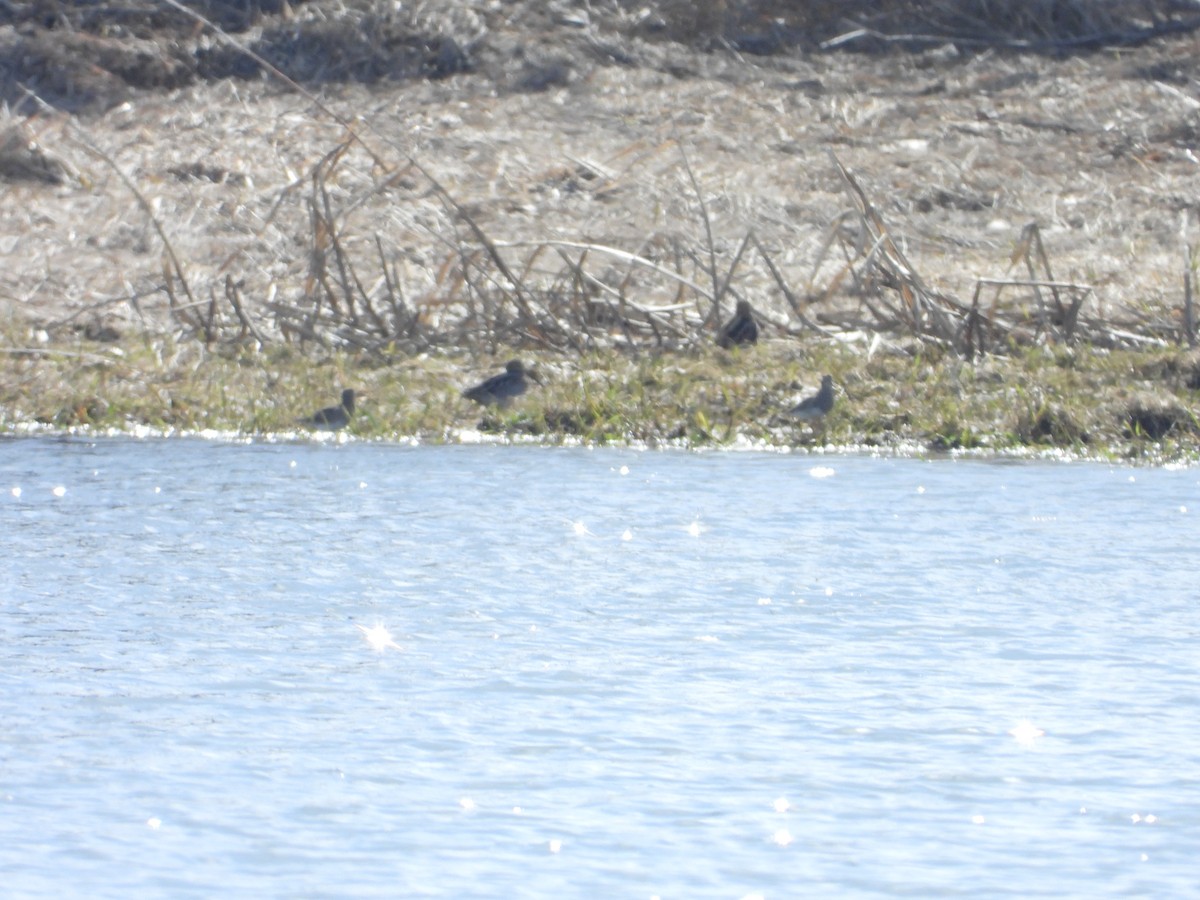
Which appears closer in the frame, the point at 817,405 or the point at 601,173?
the point at 817,405

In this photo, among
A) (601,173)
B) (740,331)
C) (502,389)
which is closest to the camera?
(502,389)

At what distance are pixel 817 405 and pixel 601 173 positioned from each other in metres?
3.63

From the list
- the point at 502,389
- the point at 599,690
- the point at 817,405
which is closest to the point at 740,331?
the point at 817,405

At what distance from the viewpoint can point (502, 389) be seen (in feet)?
34.9

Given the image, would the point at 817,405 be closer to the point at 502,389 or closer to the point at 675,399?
the point at 675,399

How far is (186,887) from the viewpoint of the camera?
3791mm

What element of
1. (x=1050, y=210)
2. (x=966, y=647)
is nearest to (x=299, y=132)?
(x=1050, y=210)

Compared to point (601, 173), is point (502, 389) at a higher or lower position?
lower

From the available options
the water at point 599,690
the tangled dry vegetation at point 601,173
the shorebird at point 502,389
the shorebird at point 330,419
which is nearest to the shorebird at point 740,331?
the tangled dry vegetation at point 601,173

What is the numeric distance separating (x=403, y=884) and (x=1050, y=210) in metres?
11.7

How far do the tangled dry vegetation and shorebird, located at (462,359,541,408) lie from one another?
981mm

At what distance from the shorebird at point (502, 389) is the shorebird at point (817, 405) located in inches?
56.5

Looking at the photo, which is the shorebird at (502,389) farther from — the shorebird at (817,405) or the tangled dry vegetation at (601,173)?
the shorebird at (817,405)

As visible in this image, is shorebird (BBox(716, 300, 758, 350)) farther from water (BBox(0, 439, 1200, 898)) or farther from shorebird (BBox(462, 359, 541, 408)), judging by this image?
water (BBox(0, 439, 1200, 898))
